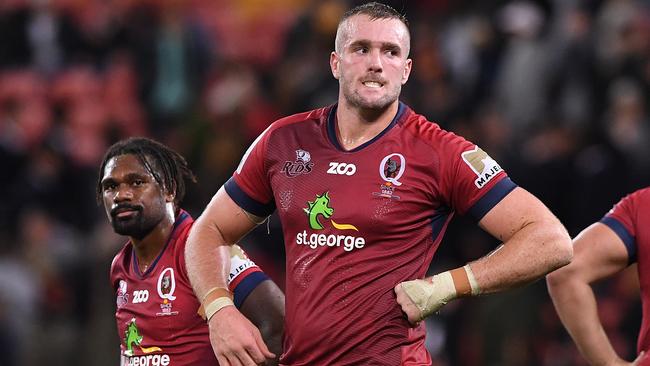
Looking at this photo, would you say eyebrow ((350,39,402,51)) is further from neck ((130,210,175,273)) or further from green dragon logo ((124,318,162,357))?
green dragon logo ((124,318,162,357))

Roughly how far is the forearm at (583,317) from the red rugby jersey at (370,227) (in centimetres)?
103

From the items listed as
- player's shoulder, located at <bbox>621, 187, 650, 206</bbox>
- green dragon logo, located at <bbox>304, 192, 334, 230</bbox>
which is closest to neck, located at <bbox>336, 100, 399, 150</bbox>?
green dragon logo, located at <bbox>304, 192, 334, 230</bbox>

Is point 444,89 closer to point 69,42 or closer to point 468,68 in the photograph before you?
point 468,68

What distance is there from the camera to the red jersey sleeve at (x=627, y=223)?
5.59 meters

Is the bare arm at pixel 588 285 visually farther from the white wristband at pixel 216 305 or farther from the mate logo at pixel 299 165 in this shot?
the white wristband at pixel 216 305

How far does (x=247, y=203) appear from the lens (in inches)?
209

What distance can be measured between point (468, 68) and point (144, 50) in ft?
12.0

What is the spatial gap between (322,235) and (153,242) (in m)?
1.24

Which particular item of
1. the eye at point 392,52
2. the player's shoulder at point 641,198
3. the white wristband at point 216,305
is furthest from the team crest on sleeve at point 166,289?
the player's shoulder at point 641,198

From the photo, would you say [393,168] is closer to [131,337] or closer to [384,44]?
[384,44]

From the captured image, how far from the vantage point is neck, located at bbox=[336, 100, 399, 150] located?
5.10 m

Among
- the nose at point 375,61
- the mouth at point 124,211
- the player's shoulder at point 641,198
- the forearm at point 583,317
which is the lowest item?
the forearm at point 583,317

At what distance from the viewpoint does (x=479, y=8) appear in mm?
12000

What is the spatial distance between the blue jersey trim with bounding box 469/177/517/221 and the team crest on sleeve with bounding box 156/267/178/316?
1604mm
